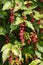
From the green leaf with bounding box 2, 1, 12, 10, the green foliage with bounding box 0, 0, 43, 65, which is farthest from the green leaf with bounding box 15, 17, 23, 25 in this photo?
the green leaf with bounding box 2, 1, 12, 10

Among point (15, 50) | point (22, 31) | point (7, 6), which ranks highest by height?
point (7, 6)

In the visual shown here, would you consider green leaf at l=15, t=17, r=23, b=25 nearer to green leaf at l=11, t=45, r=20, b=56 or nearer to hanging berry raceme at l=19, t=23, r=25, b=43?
hanging berry raceme at l=19, t=23, r=25, b=43

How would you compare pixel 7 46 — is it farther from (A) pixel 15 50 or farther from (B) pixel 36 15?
(B) pixel 36 15

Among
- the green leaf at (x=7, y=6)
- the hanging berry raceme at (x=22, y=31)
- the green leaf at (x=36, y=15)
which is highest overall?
the green leaf at (x=7, y=6)

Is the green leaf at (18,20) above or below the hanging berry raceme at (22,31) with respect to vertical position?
above

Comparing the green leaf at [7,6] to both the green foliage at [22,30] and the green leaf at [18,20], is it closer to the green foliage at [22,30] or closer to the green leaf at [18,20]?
the green foliage at [22,30]

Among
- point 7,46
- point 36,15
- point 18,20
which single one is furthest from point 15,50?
point 36,15

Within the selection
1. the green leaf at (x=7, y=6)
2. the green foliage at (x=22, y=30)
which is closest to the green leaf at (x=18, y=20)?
the green foliage at (x=22, y=30)

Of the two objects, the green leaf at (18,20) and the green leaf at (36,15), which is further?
the green leaf at (36,15)

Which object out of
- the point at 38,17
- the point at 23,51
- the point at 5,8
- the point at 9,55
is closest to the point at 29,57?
the point at 23,51

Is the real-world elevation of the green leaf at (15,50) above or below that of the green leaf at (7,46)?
below

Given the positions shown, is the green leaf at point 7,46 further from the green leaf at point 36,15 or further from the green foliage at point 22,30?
the green leaf at point 36,15

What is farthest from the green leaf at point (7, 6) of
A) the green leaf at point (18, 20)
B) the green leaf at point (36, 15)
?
the green leaf at point (36, 15)

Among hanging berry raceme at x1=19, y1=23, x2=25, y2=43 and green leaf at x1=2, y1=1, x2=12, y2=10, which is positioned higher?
green leaf at x1=2, y1=1, x2=12, y2=10
